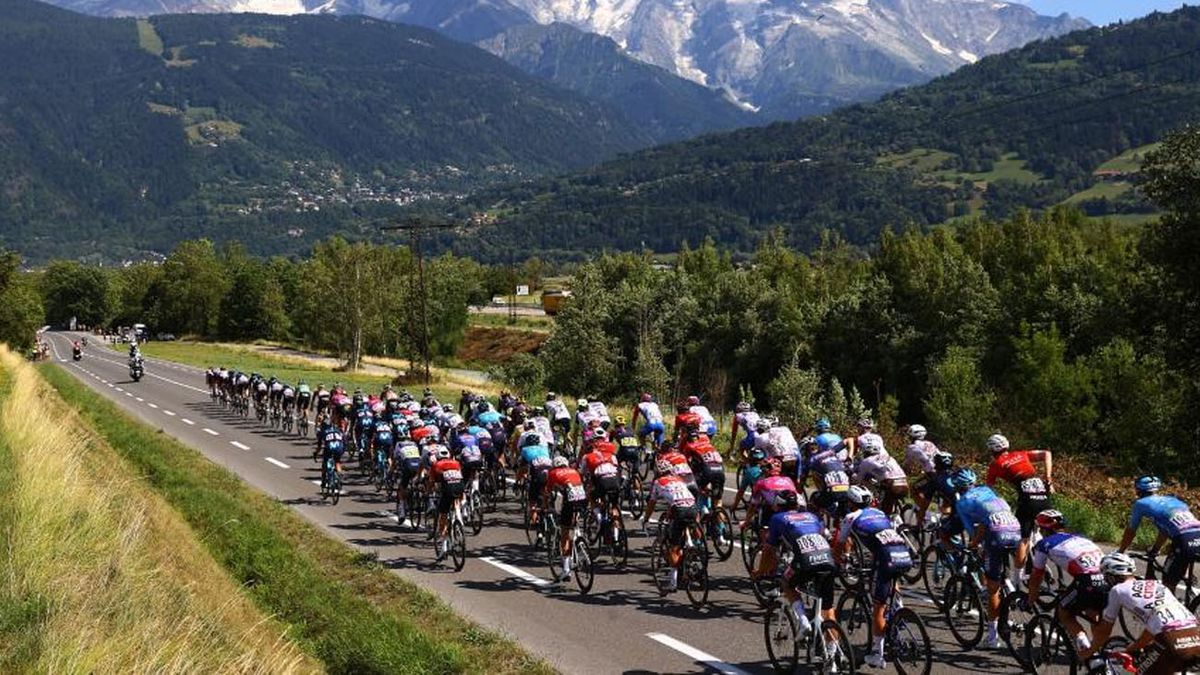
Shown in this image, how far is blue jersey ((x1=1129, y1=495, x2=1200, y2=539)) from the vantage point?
1043cm

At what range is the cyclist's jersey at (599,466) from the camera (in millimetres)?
15219

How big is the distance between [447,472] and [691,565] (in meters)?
4.79

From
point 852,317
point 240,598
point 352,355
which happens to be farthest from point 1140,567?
point 352,355

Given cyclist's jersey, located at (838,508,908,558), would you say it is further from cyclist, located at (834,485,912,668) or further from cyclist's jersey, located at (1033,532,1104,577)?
cyclist's jersey, located at (1033,532,1104,577)

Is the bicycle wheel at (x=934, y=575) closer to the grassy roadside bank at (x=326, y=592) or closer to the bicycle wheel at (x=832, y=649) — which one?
the bicycle wheel at (x=832, y=649)

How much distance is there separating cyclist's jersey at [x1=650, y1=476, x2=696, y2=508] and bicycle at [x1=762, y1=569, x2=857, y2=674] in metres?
2.82

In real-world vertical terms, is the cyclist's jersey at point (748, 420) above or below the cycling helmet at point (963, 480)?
below

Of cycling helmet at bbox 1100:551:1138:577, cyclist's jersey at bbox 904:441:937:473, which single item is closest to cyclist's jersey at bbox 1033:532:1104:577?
cycling helmet at bbox 1100:551:1138:577

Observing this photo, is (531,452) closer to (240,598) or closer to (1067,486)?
(240,598)

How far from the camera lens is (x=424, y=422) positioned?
896 inches

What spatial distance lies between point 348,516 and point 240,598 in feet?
23.4

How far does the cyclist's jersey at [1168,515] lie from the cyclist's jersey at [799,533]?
11.2ft

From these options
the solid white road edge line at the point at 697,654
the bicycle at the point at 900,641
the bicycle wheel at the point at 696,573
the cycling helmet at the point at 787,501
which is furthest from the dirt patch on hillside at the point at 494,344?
the bicycle at the point at 900,641


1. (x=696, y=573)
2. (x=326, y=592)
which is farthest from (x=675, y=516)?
(x=326, y=592)
